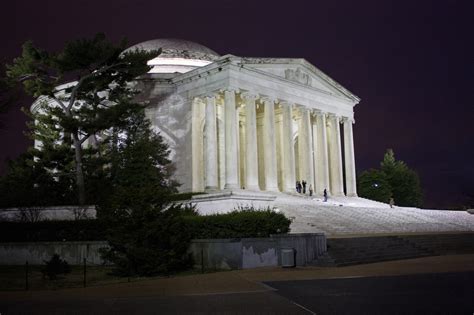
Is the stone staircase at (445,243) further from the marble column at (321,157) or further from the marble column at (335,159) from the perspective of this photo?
the marble column at (335,159)

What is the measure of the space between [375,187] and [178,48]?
1475 inches

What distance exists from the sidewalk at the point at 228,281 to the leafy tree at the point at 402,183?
6012 centimetres

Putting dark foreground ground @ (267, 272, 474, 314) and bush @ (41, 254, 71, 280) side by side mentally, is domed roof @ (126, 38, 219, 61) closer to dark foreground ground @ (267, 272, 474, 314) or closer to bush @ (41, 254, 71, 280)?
bush @ (41, 254, 71, 280)

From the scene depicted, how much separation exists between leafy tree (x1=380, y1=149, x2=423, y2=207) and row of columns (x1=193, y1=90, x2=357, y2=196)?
83.8 ft

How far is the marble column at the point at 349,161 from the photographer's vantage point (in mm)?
58531

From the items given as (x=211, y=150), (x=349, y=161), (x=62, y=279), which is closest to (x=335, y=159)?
(x=349, y=161)

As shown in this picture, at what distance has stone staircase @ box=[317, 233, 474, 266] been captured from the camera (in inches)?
949

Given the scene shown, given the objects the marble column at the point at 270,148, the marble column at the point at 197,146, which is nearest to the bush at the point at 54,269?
the marble column at the point at 197,146

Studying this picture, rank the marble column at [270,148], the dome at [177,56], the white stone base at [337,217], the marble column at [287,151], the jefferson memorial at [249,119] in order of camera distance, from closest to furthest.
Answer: the white stone base at [337,217], the jefferson memorial at [249,119], the marble column at [270,148], the marble column at [287,151], the dome at [177,56]

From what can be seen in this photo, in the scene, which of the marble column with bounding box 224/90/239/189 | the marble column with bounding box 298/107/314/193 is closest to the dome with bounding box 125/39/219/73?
the marble column with bounding box 224/90/239/189

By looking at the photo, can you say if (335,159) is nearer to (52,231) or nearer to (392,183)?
(392,183)

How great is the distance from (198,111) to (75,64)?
48.4 ft

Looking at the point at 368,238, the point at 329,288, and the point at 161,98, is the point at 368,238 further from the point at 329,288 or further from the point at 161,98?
the point at 161,98

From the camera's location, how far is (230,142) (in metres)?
45.8
